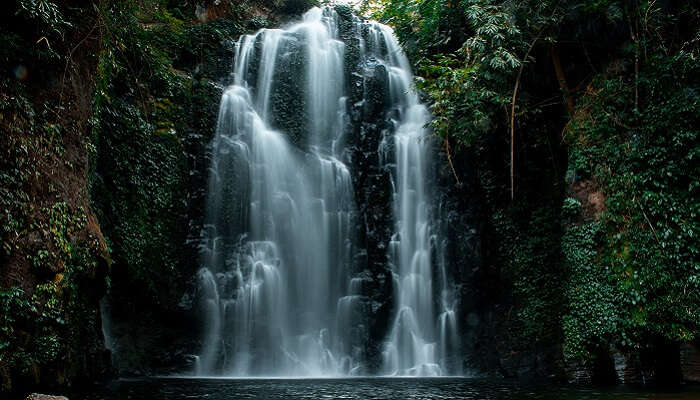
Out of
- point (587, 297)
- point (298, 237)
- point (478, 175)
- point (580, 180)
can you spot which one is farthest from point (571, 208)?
point (298, 237)

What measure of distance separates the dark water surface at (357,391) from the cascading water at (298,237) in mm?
2861

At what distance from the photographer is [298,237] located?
14.4 m

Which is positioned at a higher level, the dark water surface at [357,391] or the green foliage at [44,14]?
the green foliage at [44,14]

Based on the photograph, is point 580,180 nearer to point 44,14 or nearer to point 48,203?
point 48,203

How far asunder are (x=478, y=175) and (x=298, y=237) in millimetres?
5748

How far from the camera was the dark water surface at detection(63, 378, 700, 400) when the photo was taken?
7.78 metres

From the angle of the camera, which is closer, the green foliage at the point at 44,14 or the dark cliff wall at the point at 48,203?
the dark cliff wall at the point at 48,203

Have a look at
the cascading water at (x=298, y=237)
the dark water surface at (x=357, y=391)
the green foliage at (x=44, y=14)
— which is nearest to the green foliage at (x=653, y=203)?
the dark water surface at (x=357, y=391)

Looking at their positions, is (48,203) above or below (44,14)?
below

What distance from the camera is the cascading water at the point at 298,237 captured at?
13164 millimetres

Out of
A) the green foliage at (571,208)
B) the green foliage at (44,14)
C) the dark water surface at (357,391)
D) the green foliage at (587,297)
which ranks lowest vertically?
the dark water surface at (357,391)

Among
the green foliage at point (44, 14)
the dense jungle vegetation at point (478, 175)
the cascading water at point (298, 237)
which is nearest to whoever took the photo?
the green foliage at point (44, 14)

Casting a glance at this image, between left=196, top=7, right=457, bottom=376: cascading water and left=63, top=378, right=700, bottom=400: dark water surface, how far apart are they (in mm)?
2861

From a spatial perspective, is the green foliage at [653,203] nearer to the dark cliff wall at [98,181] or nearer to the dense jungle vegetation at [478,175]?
the dense jungle vegetation at [478,175]
